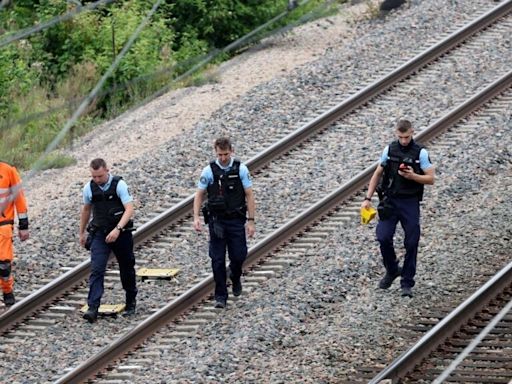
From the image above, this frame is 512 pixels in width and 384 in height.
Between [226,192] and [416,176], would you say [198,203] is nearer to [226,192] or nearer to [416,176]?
[226,192]

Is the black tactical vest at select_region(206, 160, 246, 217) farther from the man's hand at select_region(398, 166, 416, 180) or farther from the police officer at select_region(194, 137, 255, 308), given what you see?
the man's hand at select_region(398, 166, 416, 180)

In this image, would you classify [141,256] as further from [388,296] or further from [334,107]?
[334,107]

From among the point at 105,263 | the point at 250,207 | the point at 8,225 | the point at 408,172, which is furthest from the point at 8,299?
the point at 408,172

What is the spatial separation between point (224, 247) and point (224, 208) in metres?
0.37

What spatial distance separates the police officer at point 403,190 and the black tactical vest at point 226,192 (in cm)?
113

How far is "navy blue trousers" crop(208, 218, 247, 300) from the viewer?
14.2 metres

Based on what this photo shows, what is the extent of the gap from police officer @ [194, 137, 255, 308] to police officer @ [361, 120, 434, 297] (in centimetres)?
110

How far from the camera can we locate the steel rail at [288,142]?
14773 mm

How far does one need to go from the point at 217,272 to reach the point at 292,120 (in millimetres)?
5803

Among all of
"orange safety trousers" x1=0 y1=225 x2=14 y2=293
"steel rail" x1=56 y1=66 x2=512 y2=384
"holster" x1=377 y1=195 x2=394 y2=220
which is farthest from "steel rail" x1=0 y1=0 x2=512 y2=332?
"holster" x1=377 y1=195 x2=394 y2=220

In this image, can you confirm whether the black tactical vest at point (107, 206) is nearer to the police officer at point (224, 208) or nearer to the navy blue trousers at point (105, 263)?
the navy blue trousers at point (105, 263)

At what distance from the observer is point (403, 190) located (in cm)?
1389

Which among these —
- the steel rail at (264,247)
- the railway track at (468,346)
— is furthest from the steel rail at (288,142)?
the railway track at (468,346)

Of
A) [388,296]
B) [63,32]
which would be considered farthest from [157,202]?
[63,32]
